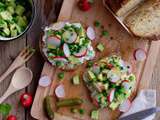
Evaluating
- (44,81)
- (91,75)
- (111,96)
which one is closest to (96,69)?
(91,75)

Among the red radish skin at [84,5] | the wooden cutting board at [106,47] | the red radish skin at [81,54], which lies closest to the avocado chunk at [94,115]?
the wooden cutting board at [106,47]

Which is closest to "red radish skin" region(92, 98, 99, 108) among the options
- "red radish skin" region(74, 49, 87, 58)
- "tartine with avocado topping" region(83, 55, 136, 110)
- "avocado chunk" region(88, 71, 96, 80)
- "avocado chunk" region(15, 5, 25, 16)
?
"tartine with avocado topping" region(83, 55, 136, 110)

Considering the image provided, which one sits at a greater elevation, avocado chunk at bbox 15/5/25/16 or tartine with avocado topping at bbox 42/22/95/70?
avocado chunk at bbox 15/5/25/16

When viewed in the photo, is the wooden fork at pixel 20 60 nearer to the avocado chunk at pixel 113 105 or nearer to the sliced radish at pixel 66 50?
the sliced radish at pixel 66 50

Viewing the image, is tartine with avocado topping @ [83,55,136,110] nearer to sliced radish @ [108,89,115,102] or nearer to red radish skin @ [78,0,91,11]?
sliced radish @ [108,89,115,102]

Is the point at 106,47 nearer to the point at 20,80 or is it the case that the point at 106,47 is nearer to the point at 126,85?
the point at 126,85

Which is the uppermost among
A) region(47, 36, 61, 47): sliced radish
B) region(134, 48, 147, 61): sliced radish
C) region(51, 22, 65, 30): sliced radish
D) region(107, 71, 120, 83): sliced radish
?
region(51, 22, 65, 30): sliced radish

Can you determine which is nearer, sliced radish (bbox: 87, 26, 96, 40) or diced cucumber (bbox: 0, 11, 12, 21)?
diced cucumber (bbox: 0, 11, 12, 21)

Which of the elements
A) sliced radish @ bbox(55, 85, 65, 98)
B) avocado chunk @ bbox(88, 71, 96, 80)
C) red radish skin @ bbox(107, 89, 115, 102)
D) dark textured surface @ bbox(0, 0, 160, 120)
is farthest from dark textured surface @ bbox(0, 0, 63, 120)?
red radish skin @ bbox(107, 89, 115, 102)

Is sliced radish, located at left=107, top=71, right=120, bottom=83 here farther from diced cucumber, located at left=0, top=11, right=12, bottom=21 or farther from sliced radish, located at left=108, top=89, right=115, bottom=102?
diced cucumber, located at left=0, top=11, right=12, bottom=21
